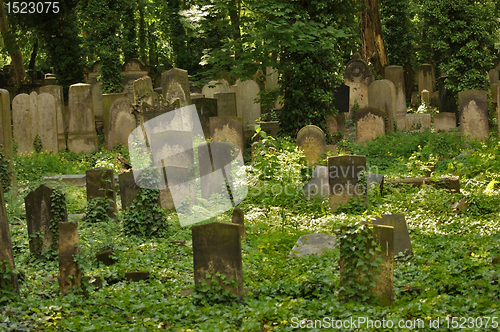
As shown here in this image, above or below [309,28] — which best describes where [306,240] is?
below

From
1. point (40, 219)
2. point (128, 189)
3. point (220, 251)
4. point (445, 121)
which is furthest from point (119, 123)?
point (220, 251)

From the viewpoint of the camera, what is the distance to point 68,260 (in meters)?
5.24

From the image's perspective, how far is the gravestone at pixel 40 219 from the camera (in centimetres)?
661

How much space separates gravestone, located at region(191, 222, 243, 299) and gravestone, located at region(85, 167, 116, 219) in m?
3.22

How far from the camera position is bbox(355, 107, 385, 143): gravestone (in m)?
13.2

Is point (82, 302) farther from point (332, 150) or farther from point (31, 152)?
point (31, 152)

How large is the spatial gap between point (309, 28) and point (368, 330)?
9303 mm

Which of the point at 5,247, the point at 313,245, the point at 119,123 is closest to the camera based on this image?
the point at 5,247

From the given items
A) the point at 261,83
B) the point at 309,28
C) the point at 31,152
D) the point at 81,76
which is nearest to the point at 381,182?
the point at 309,28

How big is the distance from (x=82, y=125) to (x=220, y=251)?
1000 cm

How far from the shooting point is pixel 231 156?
31.9ft

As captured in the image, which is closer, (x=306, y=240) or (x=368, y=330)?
(x=368, y=330)

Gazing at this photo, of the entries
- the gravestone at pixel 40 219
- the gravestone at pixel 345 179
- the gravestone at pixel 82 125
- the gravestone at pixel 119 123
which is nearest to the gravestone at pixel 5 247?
the gravestone at pixel 40 219

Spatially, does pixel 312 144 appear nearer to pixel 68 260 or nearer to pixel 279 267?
pixel 279 267
